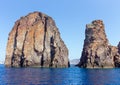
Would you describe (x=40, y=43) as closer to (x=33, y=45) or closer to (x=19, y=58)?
(x=33, y=45)

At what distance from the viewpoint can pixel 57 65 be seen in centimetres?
19488

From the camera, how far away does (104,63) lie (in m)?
200

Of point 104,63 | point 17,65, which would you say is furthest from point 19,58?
point 104,63

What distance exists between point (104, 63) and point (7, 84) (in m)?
137

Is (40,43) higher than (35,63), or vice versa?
(40,43)

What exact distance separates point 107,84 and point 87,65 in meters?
124

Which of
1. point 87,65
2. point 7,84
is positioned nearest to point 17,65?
→ point 87,65

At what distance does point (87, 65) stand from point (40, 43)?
3702 centimetres

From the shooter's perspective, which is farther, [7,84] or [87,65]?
[87,65]

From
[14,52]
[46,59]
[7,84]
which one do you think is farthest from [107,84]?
[14,52]

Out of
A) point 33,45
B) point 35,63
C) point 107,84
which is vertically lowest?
point 107,84

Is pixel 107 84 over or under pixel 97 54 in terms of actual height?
under

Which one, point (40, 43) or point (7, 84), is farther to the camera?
point (40, 43)

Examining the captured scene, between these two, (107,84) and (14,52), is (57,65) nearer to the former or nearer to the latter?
(14,52)
